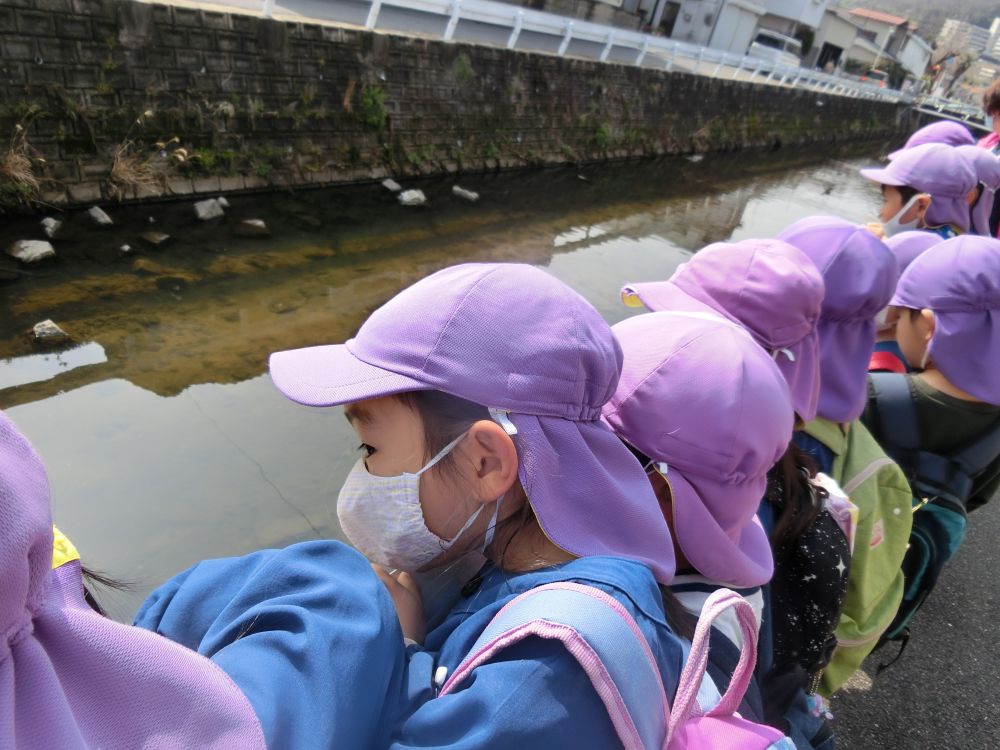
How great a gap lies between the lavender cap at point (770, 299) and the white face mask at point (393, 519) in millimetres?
1032

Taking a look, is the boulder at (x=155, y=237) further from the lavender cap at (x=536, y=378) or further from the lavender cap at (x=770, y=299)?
the lavender cap at (x=536, y=378)

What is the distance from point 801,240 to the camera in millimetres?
2248

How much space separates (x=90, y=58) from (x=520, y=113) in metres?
6.32

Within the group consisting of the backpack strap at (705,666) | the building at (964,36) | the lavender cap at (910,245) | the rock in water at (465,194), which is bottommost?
the rock in water at (465,194)

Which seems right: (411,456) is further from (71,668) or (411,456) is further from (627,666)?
(71,668)

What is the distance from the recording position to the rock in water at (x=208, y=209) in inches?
243

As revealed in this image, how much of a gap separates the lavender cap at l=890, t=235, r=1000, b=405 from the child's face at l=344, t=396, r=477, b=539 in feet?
6.11

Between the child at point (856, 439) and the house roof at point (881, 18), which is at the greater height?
the house roof at point (881, 18)

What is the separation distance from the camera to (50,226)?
17.4ft

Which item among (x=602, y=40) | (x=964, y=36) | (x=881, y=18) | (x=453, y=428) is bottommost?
(x=453, y=428)

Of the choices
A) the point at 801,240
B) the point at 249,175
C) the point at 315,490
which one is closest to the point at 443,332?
the point at 801,240

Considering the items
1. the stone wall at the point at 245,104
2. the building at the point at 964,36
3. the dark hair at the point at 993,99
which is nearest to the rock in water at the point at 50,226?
the stone wall at the point at 245,104

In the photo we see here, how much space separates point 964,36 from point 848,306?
109 metres

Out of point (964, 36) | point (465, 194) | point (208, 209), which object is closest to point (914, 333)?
point (208, 209)
